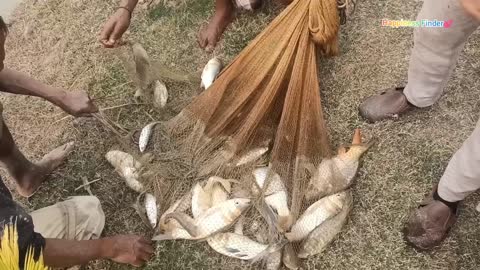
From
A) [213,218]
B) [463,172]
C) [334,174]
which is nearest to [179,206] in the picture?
[213,218]

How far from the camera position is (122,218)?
3189mm

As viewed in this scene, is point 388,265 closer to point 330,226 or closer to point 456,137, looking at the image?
point 330,226

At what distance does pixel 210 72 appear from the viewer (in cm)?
334

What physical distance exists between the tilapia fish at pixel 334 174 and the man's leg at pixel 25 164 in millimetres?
1603

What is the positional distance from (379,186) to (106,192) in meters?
1.59

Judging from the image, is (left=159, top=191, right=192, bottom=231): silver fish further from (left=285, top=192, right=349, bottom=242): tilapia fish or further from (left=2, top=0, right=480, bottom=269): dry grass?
(left=285, top=192, right=349, bottom=242): tilapia fish

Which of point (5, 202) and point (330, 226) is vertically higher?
point (5, 202)

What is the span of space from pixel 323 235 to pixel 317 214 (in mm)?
114

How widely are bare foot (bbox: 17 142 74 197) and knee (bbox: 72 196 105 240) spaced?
1.17ft

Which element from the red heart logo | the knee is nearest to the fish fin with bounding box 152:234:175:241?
the knee

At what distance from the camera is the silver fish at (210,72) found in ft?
10.8

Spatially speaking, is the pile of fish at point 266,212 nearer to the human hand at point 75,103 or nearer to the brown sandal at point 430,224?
the brown sandal at point 430,224

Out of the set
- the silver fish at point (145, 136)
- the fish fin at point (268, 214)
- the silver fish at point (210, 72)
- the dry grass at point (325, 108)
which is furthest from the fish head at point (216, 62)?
the fish fin at point (268, 214)

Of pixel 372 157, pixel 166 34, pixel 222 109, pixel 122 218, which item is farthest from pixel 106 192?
pixel 372 157
